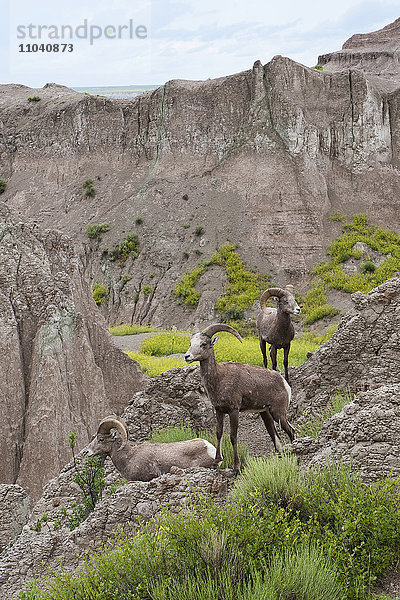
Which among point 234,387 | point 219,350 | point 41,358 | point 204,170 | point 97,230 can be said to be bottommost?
point 219,350

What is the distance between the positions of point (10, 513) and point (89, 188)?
39.4 m

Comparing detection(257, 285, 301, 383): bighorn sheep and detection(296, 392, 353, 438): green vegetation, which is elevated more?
detection(257, 285, 301, 383): bighorn sheep

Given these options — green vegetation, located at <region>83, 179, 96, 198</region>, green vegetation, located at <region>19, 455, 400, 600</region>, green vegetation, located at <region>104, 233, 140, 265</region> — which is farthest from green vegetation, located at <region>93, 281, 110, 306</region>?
green vegetation, located at <region>19, 455, 400, 600</region>

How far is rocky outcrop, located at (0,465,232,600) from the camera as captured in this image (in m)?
6.27

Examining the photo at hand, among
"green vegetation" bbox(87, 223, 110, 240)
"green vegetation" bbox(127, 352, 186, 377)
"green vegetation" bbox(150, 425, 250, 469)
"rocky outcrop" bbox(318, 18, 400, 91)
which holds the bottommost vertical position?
"green vegetation" bbox(127, 352, 186, 377)

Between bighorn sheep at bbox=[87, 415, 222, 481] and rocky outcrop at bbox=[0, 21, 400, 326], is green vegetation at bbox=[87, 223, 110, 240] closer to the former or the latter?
rocky outcrop at bbox=[0, 21, 400, 326]

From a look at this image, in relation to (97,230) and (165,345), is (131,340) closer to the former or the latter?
(165,345)

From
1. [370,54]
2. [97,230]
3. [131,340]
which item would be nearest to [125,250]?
[97,230]

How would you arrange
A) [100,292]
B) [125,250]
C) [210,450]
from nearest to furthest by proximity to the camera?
[210,450], [100,292], [125,250]

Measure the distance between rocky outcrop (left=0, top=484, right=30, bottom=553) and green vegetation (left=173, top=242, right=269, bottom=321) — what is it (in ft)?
84.4

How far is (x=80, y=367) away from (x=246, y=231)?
1137 inches

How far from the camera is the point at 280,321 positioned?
967 cm

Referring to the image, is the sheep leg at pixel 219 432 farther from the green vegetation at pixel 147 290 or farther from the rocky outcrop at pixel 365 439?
the green vegetation at pixel 147 290

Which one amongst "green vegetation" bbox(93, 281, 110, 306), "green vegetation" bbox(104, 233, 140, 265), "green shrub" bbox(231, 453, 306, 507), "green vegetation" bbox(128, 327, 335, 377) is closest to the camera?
"green shrub" bbox(231, 453, 306, 507)
